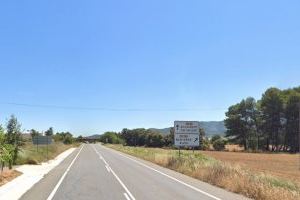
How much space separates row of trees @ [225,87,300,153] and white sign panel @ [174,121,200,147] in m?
81.5

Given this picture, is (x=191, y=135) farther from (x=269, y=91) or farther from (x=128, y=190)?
(x=269, y=91)

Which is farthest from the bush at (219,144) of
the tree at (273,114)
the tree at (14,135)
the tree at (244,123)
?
the tree at (14,135)

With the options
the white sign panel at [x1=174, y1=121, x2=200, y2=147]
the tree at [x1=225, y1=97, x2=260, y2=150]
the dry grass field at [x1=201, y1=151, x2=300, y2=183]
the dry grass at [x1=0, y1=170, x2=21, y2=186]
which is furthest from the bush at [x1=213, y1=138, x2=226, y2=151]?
the dry grass at [x1=0, y1=170, x2=21, y2=186]

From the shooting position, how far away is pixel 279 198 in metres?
15.9

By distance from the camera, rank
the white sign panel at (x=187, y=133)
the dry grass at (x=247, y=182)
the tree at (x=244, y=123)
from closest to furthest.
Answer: the dry grass at (x=247, y=182)
the white sign panel at (x=187, y=133)
the tree at (x=244, y=123)

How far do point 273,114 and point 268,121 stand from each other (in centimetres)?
222

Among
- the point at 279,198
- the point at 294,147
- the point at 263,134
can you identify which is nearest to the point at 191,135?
the point at 279,198

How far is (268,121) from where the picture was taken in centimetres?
12725

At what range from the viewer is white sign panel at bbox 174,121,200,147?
1644 inches

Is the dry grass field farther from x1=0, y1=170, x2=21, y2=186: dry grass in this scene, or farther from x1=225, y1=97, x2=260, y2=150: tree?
x1=225, y1=97, x2=260, y2=150: tree

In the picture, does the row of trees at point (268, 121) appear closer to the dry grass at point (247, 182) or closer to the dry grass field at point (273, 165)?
the dry grass field at point (273, 165)

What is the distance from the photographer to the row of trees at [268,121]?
403 feet

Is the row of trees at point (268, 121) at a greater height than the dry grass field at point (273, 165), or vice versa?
the row of trees at point (268, 121)

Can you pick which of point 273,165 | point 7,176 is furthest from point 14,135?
point 273,165
